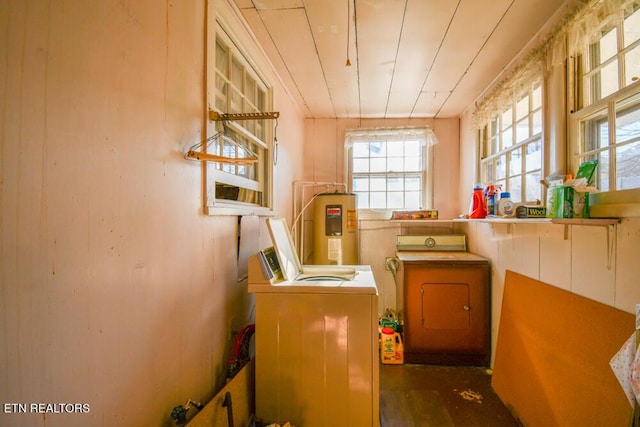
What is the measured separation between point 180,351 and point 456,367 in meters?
2.12

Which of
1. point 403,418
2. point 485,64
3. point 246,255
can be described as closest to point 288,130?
point 246,255

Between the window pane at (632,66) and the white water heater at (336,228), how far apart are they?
1976 millimetres

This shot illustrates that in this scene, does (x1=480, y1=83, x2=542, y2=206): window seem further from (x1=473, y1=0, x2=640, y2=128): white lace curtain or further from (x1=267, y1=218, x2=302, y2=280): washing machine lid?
(x1=267, y1=218, x2=302, y2=280): washing machine lid

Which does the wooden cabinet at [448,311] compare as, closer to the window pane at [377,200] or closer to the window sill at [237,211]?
the window pane at [377,200]

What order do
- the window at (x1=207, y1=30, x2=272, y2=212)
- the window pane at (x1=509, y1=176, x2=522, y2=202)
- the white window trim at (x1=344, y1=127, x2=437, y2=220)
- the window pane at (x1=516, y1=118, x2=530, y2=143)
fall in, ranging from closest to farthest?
the window at (x1=207, y1=30, x2=272, y2=212), the window pane at (x1=516, y1=118, x2=530, y2=143), the window pane at (x1=509, y1=176, x2=522, y2=202), the white window trim at (x1=344, y1=127, x2=437, y2=220)

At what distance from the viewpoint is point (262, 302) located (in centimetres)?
135

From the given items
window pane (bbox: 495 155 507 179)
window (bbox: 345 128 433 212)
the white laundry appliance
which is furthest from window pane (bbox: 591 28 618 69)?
window (bbox: 345 128 433 212)

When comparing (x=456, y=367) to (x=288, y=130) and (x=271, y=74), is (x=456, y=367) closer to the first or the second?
(x=288, y=130)

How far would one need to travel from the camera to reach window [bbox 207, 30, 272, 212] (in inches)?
54.8

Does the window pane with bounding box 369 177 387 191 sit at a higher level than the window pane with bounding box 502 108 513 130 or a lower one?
lower

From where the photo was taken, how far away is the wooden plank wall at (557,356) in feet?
3.42

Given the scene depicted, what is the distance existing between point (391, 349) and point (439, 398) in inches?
19.4

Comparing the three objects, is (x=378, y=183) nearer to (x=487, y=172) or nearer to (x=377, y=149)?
(x=377, y=149)

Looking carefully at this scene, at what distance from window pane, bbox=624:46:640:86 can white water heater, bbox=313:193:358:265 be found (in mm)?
1976
